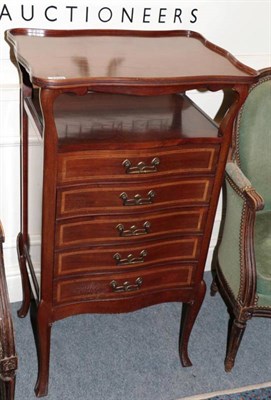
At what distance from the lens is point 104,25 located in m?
2.35

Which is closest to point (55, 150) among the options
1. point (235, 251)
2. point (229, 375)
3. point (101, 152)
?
point (101, 152)

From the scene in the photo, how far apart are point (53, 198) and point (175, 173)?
46cm

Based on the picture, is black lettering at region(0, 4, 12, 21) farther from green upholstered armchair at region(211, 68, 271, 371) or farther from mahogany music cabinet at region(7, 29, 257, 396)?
green upholstered armchair at region(211, 68, 271, 371)

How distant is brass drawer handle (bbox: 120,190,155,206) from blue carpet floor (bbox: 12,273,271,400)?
3.12 feet

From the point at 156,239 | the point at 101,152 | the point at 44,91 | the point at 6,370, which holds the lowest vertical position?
the point at 6,370

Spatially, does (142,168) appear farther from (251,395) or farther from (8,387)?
(251,395)

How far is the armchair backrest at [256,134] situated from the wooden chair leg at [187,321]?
624mm

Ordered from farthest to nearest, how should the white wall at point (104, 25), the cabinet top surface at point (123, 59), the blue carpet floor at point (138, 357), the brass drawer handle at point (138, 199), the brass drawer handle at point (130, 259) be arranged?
1. the blue carpet floor at point (138, 357)
2. the white wall at point (104, 25)
3. the brass drawer handle at point (130, 259)
4. the brass drawer handle at point (138, 199)
5. the cabinet top surface at point (123, 59)

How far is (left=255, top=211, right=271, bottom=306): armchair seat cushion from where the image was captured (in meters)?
2.35

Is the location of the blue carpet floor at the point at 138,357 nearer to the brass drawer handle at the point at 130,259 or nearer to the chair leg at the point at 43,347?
the chair leg at the point at 43,347

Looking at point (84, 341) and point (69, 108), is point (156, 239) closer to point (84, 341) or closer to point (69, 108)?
point (69, 108)

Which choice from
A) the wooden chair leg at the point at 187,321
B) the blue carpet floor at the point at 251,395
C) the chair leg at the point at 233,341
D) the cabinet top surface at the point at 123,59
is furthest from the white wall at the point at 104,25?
the blue carpet floor at the point at 251,395

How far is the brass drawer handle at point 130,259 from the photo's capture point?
83.6 inches

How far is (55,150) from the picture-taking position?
70.6 inches
